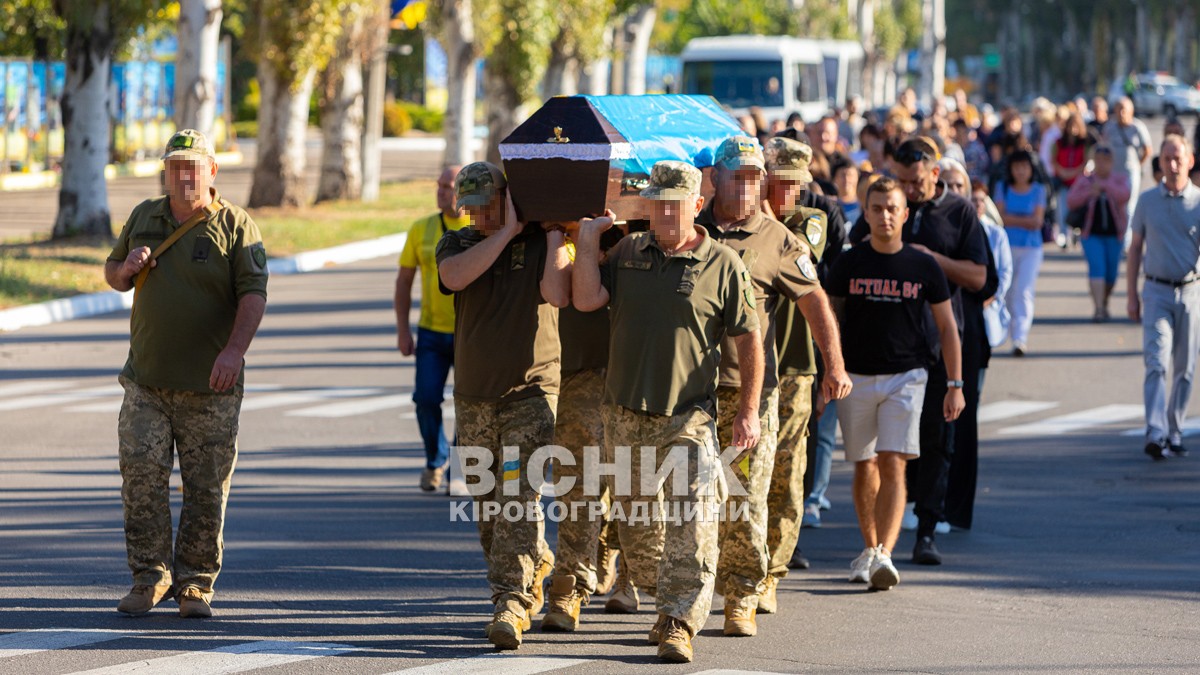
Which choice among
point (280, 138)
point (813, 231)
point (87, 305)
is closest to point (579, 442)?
point (813, 231)

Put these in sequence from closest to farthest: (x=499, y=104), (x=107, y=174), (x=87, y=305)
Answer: (x=87, y=305) → (x=499, y=104) → (x=107, y=174)

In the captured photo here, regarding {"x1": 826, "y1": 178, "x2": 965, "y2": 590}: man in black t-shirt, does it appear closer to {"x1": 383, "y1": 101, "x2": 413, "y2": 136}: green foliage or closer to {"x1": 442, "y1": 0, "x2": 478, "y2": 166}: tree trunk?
{"x1": 442, "y1": 0, "x2": 478, "y2": 166}: tree trunk

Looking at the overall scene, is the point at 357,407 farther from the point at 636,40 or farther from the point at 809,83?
the point at 636,40

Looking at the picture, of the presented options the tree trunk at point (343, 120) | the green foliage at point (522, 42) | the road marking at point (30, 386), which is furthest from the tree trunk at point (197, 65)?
the green foliage at point (522, 42)

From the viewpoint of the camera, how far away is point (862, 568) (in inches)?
323

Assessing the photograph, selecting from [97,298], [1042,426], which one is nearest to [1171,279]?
[1042,426]

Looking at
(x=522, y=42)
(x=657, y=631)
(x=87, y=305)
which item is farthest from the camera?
(x=522, y=42)

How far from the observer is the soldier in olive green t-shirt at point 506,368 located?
690 cm

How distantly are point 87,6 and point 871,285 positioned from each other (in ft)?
52.6

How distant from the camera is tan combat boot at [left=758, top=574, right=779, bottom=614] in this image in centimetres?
761

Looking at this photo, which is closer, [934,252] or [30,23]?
[934,252]

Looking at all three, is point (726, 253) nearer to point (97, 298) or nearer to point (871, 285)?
point (871, 285)

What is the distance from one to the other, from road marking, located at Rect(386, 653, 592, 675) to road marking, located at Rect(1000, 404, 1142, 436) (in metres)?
6.47

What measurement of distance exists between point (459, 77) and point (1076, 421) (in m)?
23.3
